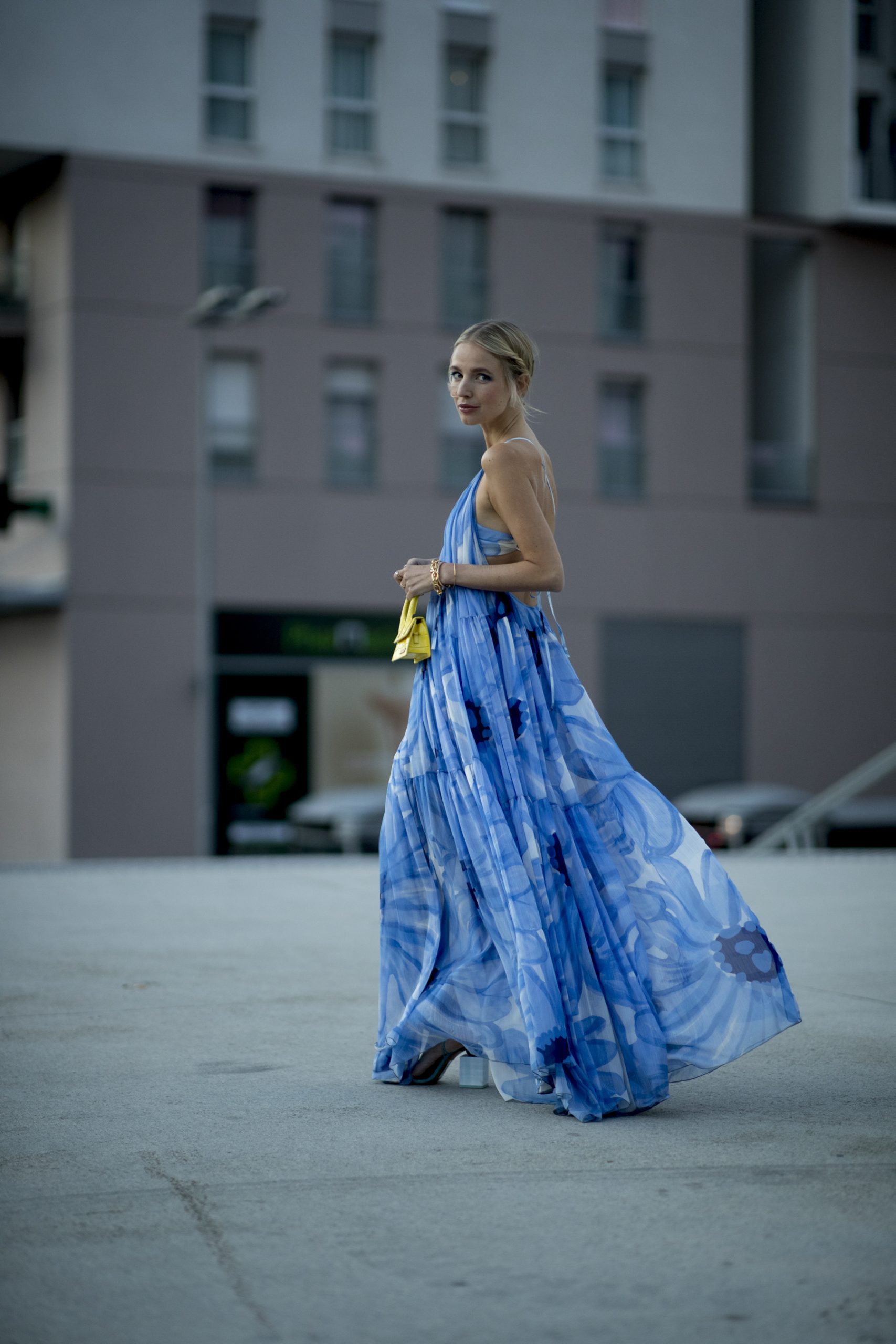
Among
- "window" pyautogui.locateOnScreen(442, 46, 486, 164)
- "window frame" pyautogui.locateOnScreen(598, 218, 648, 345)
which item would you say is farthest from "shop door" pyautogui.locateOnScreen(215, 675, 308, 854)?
"window" pyautogui.locateOnScreen(442, 46, 486, 164)

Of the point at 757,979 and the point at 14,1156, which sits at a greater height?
the point at 757,979

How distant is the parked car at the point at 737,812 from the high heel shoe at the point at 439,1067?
1626cm

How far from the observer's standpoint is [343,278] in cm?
2770

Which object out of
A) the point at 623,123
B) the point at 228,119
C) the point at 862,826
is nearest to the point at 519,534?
the point at 862,826

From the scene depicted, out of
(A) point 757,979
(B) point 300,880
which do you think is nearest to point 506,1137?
(A) point 757,979

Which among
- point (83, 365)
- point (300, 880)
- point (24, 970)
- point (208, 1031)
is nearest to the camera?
point (208, 1031)

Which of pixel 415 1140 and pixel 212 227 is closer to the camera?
pixel 415 1140

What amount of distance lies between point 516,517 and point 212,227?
2414 cm

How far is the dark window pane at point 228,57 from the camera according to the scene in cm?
2717

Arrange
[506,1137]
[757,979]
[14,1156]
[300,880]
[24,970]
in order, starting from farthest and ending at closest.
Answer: [300,880], [24,970], [757,979], [506,1137], [14,1156]

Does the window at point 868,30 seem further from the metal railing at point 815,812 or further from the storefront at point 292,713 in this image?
the metal railing at point 815,812

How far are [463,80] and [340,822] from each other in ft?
42.6

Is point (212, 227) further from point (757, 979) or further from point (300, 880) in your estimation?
point (757, 979)

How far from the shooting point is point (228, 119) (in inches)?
1070
